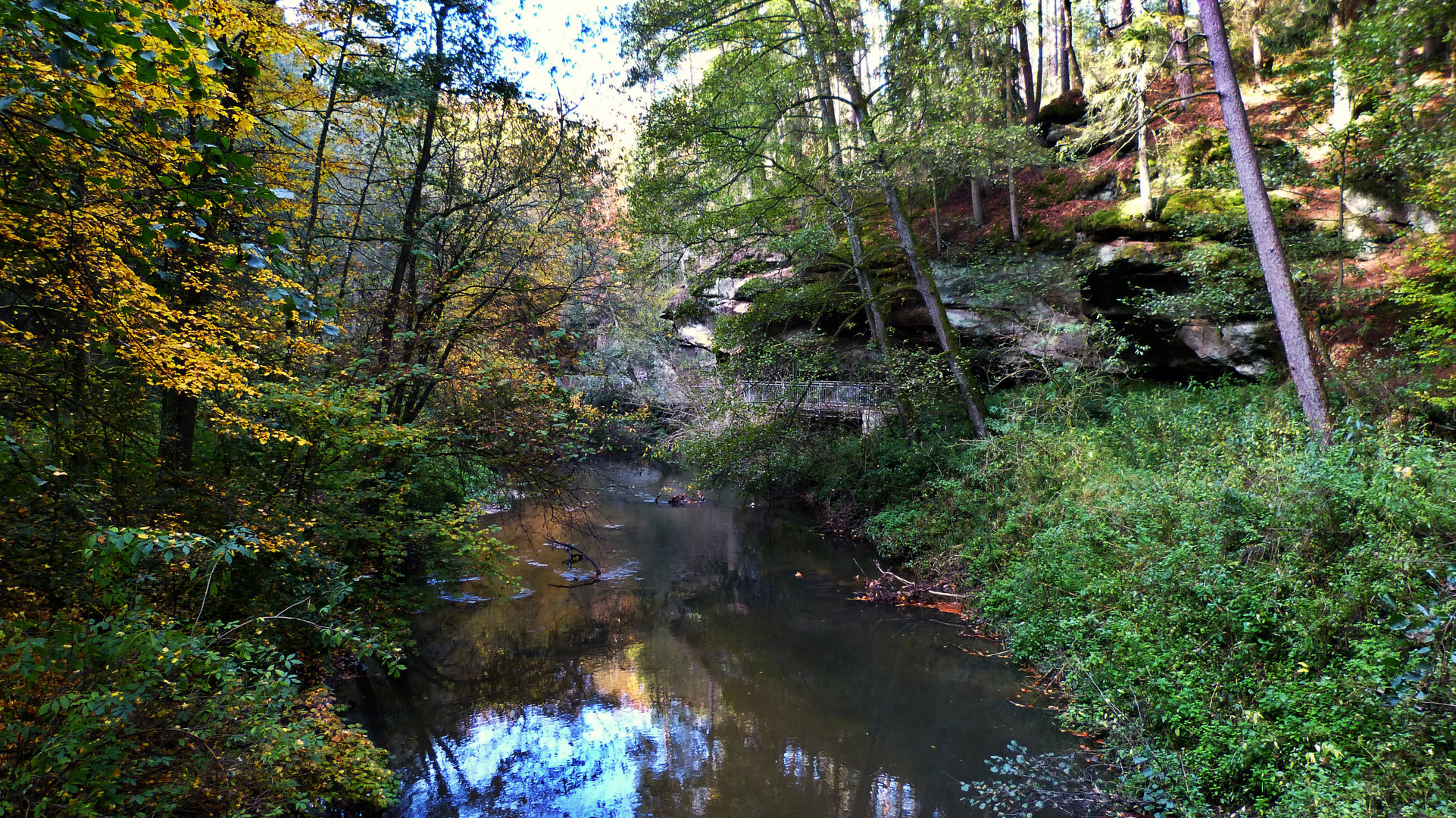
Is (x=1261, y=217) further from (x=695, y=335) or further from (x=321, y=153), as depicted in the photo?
(x=695, y=335)

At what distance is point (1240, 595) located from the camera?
4.79m

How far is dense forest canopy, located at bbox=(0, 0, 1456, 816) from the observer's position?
3168 millimetres

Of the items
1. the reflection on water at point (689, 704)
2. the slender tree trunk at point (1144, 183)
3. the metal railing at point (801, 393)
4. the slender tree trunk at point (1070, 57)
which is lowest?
the reflection on water at point (689, 704)

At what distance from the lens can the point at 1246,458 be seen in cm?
618

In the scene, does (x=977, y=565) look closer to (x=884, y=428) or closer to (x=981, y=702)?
(x=981, y=702)

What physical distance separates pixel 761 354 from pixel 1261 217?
740cm

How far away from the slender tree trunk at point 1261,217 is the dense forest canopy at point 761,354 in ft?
0.24

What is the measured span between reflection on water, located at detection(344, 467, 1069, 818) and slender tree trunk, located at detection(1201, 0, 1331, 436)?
15.1 feet

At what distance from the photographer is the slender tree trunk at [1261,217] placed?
6551 mm

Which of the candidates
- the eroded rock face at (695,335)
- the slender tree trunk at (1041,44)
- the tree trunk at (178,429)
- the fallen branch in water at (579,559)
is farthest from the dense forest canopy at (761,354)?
the eroded rock face at (695,335)

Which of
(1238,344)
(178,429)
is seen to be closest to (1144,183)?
(1238,344)

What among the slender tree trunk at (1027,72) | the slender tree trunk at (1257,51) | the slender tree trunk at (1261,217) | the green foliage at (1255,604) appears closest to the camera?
the green foliage at (1255,604)

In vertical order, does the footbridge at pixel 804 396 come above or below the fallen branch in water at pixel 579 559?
above

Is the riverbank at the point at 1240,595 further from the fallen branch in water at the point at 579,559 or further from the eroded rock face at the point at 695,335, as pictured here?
the eroded rock face at the point at 695,335
